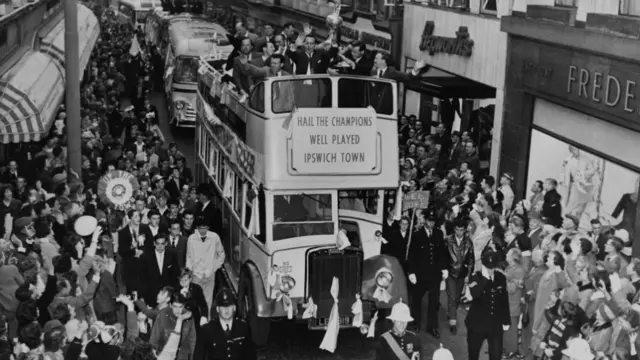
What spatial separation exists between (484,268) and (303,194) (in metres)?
2.84

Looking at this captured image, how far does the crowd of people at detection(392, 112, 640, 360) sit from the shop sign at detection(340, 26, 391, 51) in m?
13.5

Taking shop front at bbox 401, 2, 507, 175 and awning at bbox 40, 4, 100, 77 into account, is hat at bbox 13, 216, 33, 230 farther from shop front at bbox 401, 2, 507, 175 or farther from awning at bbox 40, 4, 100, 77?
awning at bbox 40, 4, 100, 77

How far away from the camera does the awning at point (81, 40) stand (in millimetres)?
25616

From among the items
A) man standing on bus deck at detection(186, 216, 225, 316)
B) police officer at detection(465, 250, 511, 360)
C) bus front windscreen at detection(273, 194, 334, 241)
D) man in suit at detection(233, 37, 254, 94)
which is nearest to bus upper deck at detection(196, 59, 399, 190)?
bus front windscreen at detection(273, 194, 334, 241)

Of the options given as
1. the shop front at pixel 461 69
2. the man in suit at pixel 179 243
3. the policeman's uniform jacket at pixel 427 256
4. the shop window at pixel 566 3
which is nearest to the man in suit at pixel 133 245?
the man in suit at pixel 179 243

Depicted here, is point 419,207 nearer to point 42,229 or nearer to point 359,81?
point 359,81

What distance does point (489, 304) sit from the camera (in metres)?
12.3

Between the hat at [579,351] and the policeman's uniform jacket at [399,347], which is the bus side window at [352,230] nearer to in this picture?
the policeman's uniform jacket at [399,347]

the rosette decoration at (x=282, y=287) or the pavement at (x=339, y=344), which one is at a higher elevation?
the rosette decoration at (x=282, y=287)

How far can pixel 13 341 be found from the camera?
10664mm

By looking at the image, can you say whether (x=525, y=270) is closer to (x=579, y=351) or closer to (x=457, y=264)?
(x=457, y=264)

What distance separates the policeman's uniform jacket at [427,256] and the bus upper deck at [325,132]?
1157 mm

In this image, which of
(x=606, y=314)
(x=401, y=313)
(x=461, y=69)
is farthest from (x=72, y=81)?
(x=461, y=69)

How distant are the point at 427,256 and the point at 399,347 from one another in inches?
179
